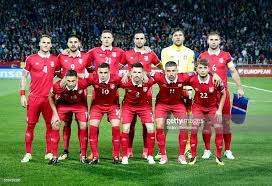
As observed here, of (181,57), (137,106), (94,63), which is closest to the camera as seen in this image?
(137,106)

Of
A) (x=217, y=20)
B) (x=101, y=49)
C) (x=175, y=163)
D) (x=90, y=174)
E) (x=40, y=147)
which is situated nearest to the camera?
(x=90, y=174)

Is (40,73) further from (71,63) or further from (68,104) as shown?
(68,104)

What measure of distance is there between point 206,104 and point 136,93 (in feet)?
3.96

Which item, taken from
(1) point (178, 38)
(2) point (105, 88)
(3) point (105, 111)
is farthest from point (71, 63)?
(1) point (178, 38)

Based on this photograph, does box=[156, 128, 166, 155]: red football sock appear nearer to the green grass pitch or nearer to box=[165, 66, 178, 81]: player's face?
the green grass pitch

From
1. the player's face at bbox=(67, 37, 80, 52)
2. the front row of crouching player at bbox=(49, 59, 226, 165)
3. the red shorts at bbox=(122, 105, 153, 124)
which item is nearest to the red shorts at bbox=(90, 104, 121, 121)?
the front row of crouching player at bbox=(49, 59, 226, 165)

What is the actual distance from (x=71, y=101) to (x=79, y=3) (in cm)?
3388

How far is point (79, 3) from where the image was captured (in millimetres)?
42781

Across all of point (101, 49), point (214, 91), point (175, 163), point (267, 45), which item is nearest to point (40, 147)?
point (101, 49)

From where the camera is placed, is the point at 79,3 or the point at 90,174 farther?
the point at 79,3

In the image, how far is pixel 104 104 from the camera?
9742 mm

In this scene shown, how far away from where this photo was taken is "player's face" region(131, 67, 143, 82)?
31.0ft

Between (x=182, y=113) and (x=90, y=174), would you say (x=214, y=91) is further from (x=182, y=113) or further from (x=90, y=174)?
(x=90, y=174)

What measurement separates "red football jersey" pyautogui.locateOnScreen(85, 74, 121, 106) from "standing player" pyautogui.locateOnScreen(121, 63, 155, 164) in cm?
16
